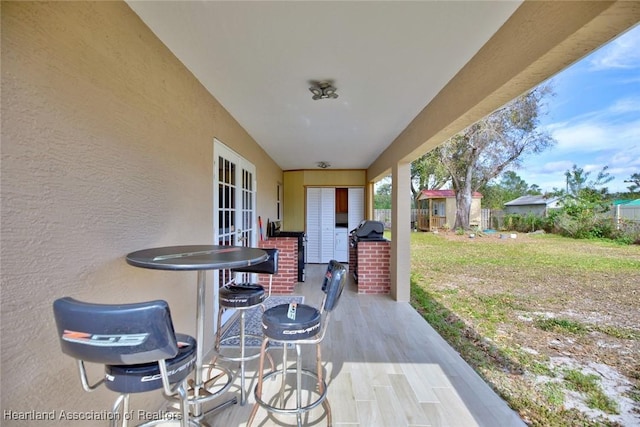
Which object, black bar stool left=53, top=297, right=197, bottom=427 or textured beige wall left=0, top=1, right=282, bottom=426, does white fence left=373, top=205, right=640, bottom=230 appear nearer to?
textured beige wall left=0, top=1, right=282, bottom=426

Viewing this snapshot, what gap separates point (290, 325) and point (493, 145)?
39.6 feet

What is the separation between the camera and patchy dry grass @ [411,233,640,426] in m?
2.00

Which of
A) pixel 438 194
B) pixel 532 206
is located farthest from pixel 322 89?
pixel 532 206

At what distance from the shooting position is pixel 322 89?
2.38 meters

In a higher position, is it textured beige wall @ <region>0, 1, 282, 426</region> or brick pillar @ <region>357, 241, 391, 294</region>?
textured beige wall @ <region>0, 1, 282, 426</region>

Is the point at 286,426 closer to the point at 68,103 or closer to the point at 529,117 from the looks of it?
the point at 68,103

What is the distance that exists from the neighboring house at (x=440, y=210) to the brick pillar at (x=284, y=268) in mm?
12132

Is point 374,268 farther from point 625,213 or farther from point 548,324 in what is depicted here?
point 625,213

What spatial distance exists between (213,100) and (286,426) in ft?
9.41

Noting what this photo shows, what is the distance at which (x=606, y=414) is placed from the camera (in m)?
1.84

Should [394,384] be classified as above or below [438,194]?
below

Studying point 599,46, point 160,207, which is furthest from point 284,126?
point 599,46

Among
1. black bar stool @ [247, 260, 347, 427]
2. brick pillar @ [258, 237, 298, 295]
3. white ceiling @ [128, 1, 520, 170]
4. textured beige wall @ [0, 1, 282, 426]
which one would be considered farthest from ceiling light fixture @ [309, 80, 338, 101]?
brick pillar @ [258, 237, 298, 295]

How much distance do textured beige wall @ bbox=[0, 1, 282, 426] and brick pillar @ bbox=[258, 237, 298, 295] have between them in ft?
9.01
